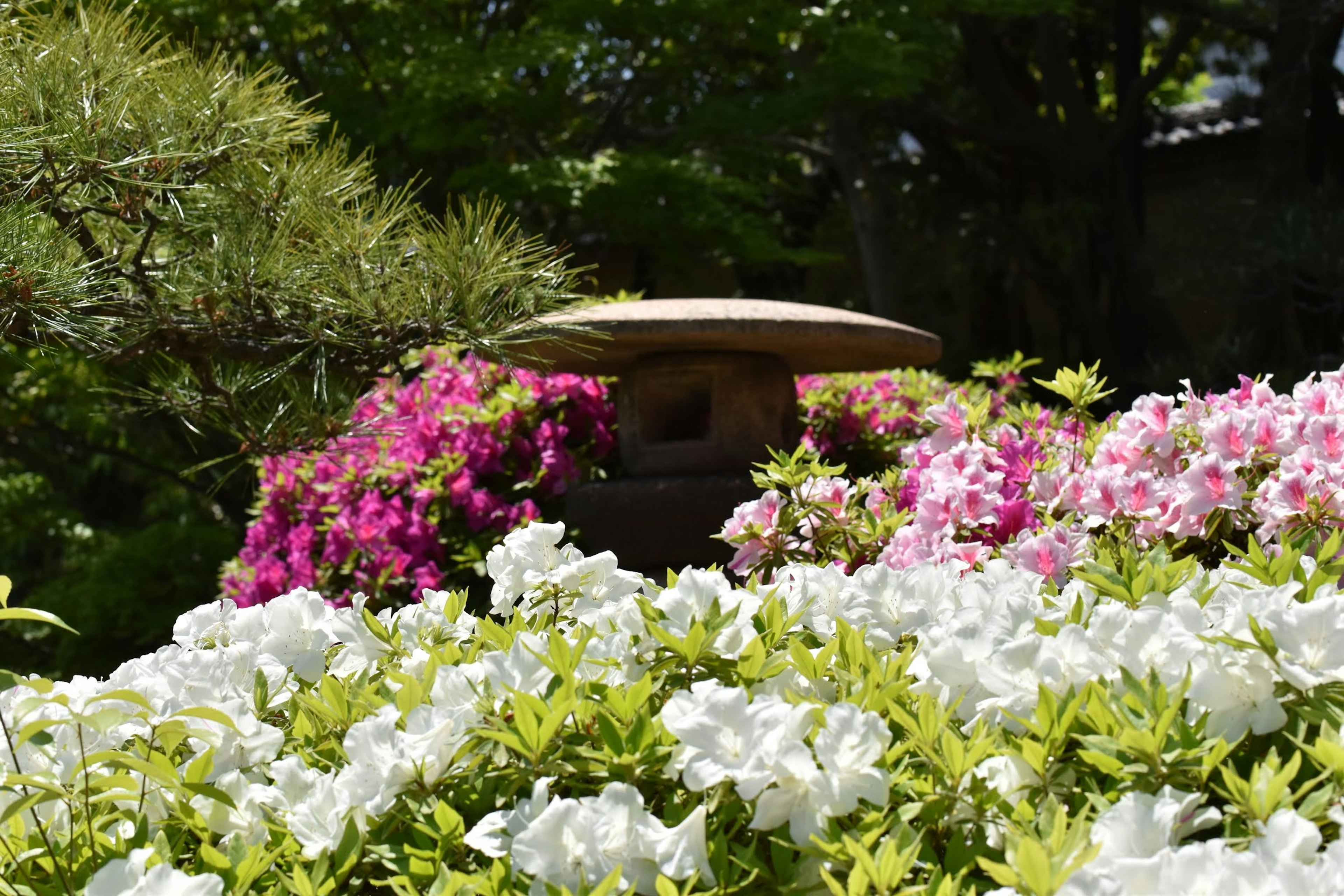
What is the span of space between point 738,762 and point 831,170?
1182 centimetres

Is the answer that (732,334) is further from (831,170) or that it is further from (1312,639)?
(831,170)

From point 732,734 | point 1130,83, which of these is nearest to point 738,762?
point 732,734

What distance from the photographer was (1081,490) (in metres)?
2.24

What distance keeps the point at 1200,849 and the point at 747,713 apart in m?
0.37

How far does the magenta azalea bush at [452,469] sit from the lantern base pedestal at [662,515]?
9.6 inches

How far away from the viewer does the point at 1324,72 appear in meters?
10.5

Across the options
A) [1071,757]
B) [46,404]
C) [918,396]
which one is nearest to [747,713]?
[1071,757]

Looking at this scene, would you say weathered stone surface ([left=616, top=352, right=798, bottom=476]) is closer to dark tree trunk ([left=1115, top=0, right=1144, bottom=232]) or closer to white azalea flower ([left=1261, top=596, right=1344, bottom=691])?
white azalea flower ([left=1261, top=596, right=1344, bottom=691])

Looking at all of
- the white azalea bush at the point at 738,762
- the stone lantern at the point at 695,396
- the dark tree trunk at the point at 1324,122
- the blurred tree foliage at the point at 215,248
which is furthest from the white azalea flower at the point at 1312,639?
the dark tree trunk at the point at 1324,122

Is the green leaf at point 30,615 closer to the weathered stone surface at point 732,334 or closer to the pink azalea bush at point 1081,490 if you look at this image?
the pink azalea bush at point 1081,490

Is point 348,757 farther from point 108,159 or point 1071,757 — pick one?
point 108,159

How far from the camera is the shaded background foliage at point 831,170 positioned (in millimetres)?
8672

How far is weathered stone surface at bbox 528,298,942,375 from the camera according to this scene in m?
3.56

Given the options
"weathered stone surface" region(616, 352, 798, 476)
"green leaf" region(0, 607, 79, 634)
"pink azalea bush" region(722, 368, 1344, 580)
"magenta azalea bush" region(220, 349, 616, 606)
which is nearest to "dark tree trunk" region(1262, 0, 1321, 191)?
"weathered stone surface" region(616, 352, 798, 476)
